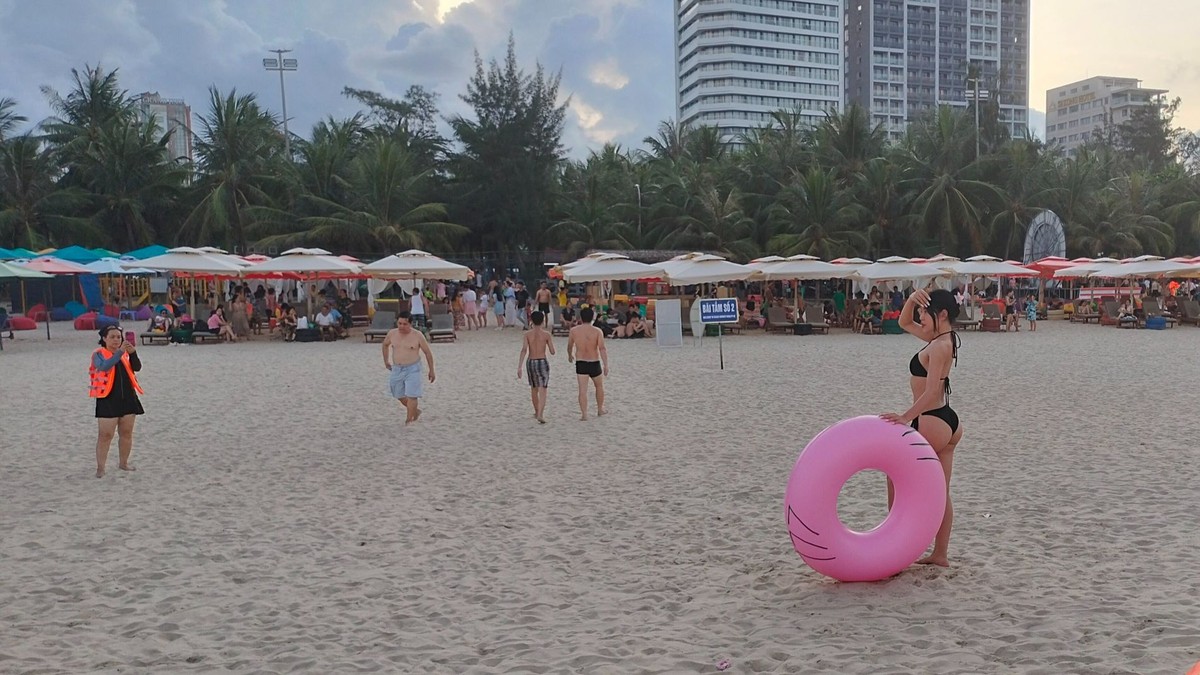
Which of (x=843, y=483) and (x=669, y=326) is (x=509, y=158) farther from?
(x=843, y=483)

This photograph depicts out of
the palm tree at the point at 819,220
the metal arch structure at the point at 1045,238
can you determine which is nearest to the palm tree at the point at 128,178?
the palm tree at the point at 819,220

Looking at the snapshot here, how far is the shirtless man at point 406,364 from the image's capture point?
9.52 m

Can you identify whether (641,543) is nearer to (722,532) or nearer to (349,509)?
(722,532)

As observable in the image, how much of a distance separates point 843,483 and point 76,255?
31440 millimetres

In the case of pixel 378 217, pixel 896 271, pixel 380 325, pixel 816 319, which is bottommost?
pixel 816 319

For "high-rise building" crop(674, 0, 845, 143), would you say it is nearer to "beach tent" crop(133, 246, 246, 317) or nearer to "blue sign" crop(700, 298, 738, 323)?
"beach tent" crop(133, 246, 246, 317)

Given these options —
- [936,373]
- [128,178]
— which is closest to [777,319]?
[936,373]

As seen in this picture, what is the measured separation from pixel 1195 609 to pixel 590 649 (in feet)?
8.92

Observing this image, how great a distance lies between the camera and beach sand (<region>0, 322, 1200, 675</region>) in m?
3.81

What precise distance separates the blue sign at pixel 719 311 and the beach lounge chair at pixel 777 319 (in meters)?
7.41

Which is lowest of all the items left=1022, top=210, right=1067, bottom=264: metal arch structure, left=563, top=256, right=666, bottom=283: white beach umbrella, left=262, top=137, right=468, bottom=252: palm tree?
left=563, top=256, right=666, bottom=283: white beach umbrella

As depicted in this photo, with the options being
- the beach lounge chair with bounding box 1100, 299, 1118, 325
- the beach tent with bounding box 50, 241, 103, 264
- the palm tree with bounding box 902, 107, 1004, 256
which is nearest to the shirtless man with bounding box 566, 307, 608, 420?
the beach lounge chair with bounding box 1100, 299, 1118, 325

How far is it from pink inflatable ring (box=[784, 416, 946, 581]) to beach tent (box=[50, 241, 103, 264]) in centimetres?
3082

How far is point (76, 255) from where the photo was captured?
29547mm
